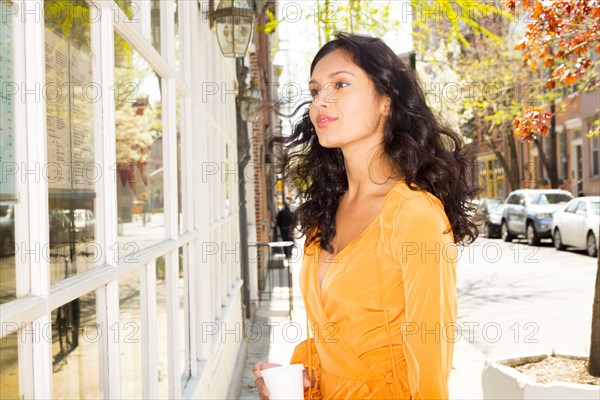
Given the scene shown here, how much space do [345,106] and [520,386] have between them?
11.4 feet

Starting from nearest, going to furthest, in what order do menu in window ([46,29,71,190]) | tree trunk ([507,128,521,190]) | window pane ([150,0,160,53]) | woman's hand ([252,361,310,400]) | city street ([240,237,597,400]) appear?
menu in window ([46,29,71,190]), woman's hand ([252,361,310,400]), window pane ([150,0,160,53]), city street ([240,237,597,400]), tree trunk ([507,128,521,190])

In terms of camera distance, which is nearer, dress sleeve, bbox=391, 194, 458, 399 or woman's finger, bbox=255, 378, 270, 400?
dress sleeve, bbox=391, 194, 458, 399

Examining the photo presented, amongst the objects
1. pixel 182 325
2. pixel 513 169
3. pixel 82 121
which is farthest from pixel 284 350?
pixel 513 169

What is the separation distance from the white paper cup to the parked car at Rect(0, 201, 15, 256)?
1.03 m

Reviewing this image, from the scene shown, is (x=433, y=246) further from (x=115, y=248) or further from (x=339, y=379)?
(x=115, y=248)

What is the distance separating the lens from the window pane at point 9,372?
1.18m

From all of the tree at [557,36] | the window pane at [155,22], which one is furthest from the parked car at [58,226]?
the tree at [557,36]

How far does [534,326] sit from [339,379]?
8172 millimetres

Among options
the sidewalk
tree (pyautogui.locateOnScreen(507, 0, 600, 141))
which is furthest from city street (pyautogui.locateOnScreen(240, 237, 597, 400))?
tree (pyautogui.locateOnScreen(507, 0, 600, 141))

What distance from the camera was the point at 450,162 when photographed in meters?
2.19

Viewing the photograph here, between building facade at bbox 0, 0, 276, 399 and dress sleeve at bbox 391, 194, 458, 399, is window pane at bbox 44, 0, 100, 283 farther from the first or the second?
dress sleeve at bbox 391, 194, 458, 399

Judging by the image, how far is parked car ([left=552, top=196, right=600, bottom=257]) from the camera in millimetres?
17641

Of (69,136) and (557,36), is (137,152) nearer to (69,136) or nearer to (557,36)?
(69,136)

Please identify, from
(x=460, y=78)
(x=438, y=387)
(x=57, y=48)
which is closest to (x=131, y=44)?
(x=57, y=48)
